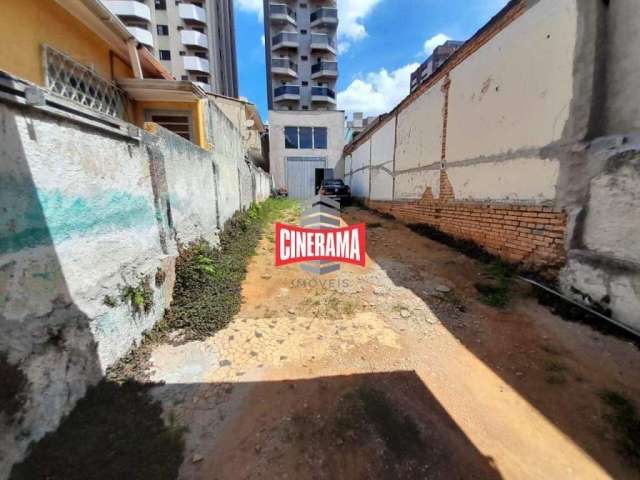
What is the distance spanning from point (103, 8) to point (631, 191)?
7.08 metres

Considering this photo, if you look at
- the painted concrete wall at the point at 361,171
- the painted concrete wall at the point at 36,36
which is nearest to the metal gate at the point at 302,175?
the painted concrete wall at the point at 361,171

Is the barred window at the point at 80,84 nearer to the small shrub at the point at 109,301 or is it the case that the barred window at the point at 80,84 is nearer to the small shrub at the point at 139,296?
the small shrub at the point at 139,296

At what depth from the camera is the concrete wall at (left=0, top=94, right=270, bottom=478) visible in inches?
57.9

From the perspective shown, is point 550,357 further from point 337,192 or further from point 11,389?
point 337,192

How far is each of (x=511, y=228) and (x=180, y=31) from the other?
28.8m

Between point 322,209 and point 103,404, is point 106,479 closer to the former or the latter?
point 103,404

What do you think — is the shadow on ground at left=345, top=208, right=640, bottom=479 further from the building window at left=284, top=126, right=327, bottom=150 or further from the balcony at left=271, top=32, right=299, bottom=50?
the balcony at left=271, top=32, right=299, bottom=50

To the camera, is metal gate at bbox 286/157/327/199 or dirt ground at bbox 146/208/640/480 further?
metal gate at bbox 286/157/327/199

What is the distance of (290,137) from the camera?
53.9ft

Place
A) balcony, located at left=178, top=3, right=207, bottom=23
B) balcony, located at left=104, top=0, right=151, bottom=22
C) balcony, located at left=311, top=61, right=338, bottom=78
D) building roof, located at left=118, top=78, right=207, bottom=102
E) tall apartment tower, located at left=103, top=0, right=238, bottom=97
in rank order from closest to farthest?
building roof, located at left=118, top=78, right=207, bottom=102 < balcony, located at left=104, top=0, right=151, bottom=22 < tall apartment tower, located at left=103, top=0, right=238, bottom=97 < balcony, located at left=178, top=3, right=207, bottom=23 < balcony, located at left=311, top=61, right=338, bottom=78

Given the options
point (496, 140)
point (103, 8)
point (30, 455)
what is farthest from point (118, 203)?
point (496, 140)

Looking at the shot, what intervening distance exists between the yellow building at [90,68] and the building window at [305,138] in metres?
11.2

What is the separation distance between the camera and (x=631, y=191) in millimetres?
2654

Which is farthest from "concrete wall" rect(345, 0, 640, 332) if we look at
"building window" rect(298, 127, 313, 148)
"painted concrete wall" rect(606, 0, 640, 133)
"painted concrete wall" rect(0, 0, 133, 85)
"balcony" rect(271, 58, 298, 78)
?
"balcony" rect(271, 58, 298, 78)
